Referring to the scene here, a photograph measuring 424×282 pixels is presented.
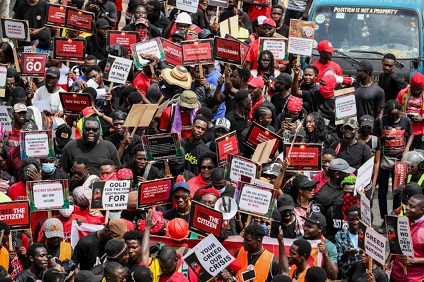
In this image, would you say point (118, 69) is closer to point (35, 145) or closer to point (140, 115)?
point (140, 115)

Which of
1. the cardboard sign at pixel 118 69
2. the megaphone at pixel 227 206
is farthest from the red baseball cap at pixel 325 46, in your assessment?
the megaphone at pixel 227 206

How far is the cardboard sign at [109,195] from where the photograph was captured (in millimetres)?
15844

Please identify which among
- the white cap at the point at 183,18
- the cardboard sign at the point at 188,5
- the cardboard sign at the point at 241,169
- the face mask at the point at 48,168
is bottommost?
the face mask at the point at 48,168

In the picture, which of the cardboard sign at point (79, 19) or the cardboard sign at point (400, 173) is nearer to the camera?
the cardboard sign at point (400, 173)

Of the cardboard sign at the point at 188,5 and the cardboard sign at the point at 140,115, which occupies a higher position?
the cardboard sign at the point at 188,5

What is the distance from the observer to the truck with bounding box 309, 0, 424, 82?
→ 22062mm

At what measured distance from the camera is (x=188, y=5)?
74.7 feet

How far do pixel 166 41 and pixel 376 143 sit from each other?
3.77 m

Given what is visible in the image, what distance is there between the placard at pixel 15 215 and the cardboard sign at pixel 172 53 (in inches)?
224

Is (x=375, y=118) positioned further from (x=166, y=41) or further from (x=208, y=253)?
(x=208, y=253)

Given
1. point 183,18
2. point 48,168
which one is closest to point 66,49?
point 183,18

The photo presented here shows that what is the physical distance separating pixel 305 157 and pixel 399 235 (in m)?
3.09

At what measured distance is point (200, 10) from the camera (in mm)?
24328

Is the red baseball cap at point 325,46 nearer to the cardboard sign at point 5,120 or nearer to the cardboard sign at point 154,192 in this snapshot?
the cardboard sign at point 5,120
